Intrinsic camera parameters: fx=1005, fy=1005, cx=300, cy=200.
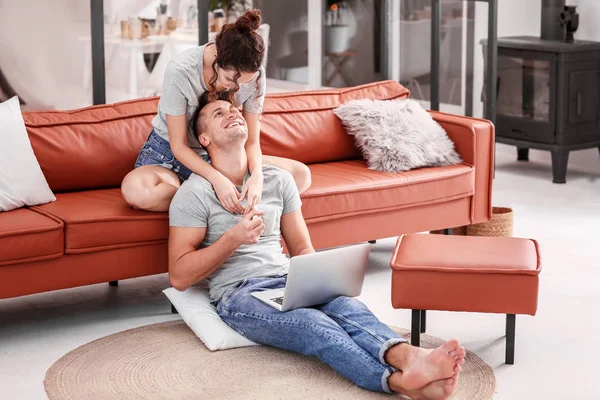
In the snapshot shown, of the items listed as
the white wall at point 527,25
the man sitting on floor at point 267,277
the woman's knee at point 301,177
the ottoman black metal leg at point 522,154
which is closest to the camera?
the man sitting on floor at point 267,277

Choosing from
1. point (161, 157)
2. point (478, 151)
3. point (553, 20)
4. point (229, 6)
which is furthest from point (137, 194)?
point (553, 20)

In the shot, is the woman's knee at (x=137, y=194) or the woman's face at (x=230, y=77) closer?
the woman's face at (x=230, y=77)

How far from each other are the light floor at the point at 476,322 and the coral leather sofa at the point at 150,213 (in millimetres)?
200

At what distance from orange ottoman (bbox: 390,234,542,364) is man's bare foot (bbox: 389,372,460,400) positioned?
44 centimetres

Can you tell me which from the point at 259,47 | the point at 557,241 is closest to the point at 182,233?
the point at 259,47

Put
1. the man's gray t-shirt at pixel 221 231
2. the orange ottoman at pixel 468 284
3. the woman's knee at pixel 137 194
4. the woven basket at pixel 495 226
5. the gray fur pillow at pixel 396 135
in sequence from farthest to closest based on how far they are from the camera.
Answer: the woven basket at pixel 495 226, the gray fur pillow at pixel 396 135, the woman's knee at pixel 137 194, the man's gray t-shirt at pixel 221 231, the orange ottoman at pixel 468 284

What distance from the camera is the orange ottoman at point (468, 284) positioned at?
3.10 metres

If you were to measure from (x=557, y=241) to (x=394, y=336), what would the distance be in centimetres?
202

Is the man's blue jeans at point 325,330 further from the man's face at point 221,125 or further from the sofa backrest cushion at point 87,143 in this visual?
the sofa backrest cushion at point 87,143

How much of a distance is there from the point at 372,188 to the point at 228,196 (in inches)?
34.0

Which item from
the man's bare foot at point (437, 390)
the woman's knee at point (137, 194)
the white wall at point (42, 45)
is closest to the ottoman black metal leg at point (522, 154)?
the white wall at point (42, 45)

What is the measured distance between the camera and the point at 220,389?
2920 mm

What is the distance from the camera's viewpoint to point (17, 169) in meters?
3.56

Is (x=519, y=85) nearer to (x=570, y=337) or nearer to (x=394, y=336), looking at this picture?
(x=570, y=337)
